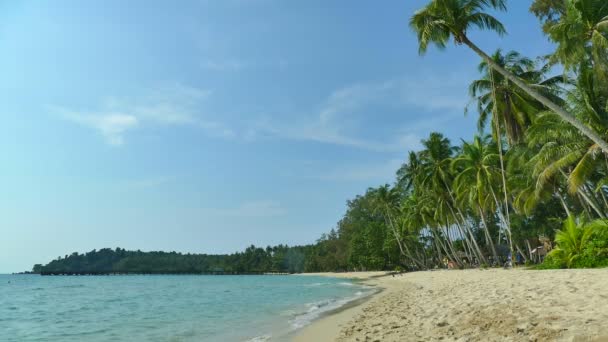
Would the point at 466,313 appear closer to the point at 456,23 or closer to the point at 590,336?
the point at 590,336

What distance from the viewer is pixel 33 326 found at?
711 inches

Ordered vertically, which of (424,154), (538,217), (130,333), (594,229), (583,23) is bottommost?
(130,333)

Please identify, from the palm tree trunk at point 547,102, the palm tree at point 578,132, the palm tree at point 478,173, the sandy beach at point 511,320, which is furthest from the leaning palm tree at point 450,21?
the palm tree at point 478,173

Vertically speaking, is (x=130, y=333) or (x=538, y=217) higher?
(x=538, y=217)

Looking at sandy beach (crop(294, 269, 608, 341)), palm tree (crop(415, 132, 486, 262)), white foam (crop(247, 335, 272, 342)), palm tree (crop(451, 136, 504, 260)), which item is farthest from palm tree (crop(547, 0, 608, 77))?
palm tree (crop(415, 132, 486, 262))

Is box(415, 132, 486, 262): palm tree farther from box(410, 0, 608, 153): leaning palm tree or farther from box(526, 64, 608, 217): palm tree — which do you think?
box(410, 0, 608, 153): leaning palm tree

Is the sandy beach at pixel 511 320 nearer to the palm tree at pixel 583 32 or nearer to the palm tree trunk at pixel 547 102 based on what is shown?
the palm tree trunk at pixel 547 102

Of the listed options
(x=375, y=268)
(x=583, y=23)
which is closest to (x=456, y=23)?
(x=583, y=23)

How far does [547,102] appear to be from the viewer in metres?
12.8

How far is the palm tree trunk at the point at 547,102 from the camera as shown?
12.0 metres

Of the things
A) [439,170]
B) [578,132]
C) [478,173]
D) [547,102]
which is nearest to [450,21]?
[547,102]

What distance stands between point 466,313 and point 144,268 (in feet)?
626

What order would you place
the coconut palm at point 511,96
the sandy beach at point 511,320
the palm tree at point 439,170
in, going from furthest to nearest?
the palm tree at point 439,170 → the coconut palm at point 511,96 → the sandy beach at point 511,320

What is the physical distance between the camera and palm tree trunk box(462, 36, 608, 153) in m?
12.0
